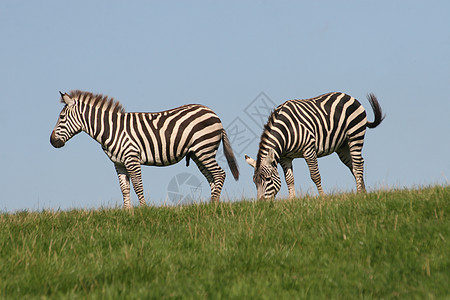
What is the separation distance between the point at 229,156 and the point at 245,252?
304 inches

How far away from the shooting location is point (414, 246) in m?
6.46

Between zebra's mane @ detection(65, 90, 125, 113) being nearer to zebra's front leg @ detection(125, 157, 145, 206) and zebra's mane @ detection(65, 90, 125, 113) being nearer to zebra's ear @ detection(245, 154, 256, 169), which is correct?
zebra's front leg @ detection(125, 157, 145, 206)

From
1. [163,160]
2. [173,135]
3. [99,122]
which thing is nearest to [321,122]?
[173,135]

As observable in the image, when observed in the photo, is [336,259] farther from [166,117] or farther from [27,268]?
[166,117]

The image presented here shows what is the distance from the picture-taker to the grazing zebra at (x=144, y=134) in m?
13.5

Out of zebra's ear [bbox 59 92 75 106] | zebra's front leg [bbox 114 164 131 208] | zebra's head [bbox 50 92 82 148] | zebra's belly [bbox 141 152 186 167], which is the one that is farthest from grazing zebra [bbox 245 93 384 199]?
zebra's ear [bbox 59 92 75 106]

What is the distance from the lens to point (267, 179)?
12383 millimetres

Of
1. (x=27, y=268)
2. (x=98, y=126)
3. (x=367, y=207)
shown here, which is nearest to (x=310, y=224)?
(x=367, y=207)

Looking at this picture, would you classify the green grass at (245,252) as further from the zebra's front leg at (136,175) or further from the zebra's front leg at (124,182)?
the zebra's front leg at (124,182)

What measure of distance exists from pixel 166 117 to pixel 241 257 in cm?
806

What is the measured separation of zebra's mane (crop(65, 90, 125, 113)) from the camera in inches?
558

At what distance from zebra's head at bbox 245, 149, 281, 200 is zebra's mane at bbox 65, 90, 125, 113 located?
4.76m

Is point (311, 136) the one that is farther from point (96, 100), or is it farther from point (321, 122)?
point (96, 100)

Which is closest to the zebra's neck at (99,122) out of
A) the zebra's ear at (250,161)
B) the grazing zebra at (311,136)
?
the zebra's ear at (250,161)
